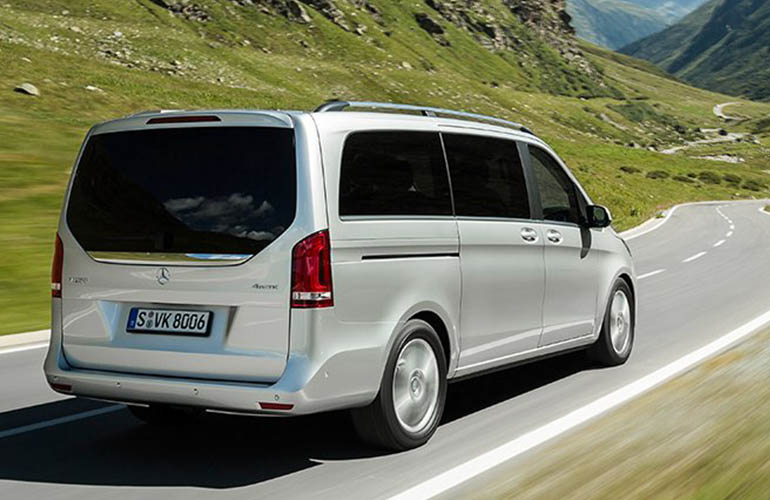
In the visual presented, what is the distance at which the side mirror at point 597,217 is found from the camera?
7785 millimetres

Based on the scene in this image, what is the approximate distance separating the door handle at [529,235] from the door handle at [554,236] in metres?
0.20

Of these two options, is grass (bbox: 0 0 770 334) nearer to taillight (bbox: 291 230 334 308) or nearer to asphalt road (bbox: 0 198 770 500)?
asphalt road (bbox: 0 198 770 500)

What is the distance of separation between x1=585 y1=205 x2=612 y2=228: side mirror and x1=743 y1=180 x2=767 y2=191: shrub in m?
69.5

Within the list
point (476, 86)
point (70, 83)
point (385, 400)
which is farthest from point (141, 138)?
point (476, 86)

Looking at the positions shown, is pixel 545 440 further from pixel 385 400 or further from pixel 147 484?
pixel 147 484

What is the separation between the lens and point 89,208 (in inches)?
222

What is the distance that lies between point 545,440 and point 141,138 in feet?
9.40

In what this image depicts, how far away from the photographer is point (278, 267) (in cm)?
506

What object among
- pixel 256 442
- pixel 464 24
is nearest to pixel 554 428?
pixel 256 442

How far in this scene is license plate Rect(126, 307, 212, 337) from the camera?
517 cm

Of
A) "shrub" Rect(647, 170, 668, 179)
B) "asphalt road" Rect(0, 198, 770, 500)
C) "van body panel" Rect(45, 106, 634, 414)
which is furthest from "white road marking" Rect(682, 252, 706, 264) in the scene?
"shrub" Rect(647, 170, 668, 179)

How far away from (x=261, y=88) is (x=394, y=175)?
8294 centimetres

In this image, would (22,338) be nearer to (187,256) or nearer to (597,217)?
(187,256)

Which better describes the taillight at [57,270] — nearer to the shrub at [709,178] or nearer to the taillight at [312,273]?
the taillight at [312,273]
